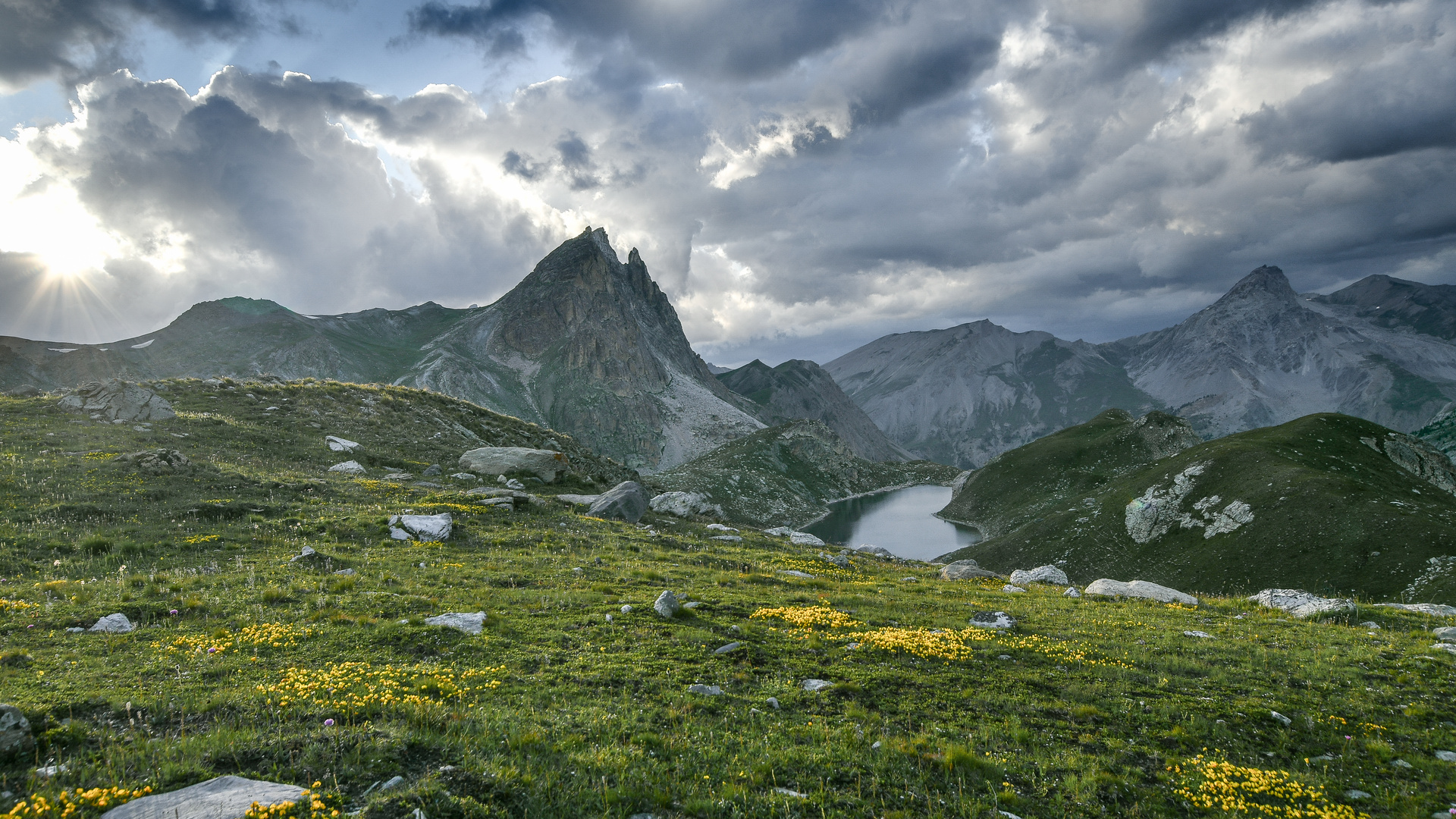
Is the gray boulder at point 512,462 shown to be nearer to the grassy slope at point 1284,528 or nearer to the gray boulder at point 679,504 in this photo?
the gray boulder at point 679,504

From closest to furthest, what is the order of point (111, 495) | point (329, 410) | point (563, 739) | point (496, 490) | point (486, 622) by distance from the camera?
point (563, 739) < point (486, 622) < point (111, 495) < point (496, 490) < point (329, 410)

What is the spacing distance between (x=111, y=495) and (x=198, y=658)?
62.8 feet

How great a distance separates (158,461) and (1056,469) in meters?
166

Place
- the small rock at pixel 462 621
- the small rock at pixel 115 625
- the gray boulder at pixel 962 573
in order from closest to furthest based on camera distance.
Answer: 1. the small rock at pixel 115 625
2. the small rock at pixel 462 621
3. the gray boulder at pixel 962 573

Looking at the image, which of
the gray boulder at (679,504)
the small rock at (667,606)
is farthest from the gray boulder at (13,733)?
the gray boulder at (679,504)

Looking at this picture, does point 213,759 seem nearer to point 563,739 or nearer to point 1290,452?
point 563,739

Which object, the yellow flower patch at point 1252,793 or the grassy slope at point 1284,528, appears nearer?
the yellow flower patch at point 1252,793

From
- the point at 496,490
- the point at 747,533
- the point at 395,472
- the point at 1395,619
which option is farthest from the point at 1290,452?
the point at 395,472

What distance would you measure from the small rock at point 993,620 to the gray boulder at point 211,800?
20.6 m

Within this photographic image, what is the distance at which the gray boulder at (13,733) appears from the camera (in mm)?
8219

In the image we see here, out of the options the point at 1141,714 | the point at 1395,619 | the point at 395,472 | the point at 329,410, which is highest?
the point at 329,410

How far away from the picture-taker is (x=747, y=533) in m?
46.5

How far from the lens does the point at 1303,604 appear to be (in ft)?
Answer: 88.9

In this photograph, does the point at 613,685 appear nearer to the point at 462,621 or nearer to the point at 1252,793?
the point at 462,621
